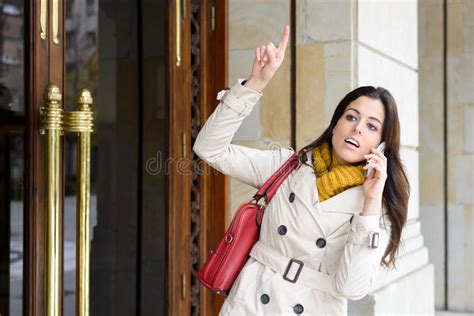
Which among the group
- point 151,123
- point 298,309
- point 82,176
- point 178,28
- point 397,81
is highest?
point 178,28

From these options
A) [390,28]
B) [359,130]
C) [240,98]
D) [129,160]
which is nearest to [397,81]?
[390,28]

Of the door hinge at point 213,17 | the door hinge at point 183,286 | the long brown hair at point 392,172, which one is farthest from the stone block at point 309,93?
the long brown hair at point 392,172

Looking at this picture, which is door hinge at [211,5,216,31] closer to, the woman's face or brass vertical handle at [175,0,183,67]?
brass vertical handle at [175,0,183,67]

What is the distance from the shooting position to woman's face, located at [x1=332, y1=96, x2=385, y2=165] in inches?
90.7

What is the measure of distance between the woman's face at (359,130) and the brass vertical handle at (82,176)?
0.96m

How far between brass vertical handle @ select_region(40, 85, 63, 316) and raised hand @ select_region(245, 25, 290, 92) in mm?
805

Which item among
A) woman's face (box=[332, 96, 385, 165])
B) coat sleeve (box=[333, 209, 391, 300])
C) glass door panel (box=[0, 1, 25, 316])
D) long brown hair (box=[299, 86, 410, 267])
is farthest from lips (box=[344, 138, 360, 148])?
glass door panel (box=[0, 1, 25, 316])

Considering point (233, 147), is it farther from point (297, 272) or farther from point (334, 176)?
point (297, 272)

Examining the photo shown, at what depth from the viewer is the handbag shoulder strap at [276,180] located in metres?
2.47

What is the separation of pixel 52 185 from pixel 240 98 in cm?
86

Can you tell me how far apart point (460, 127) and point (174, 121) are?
3856 mm

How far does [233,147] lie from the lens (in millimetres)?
2584

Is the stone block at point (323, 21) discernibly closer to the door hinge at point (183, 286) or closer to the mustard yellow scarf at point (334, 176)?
the door hinge at point (183, 286)

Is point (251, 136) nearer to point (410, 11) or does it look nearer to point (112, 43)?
point (112, 43)
